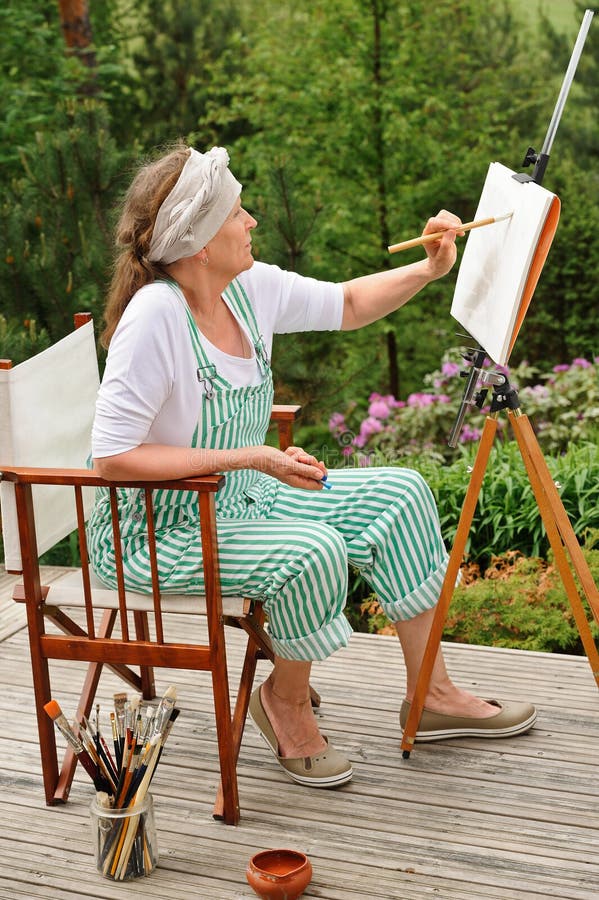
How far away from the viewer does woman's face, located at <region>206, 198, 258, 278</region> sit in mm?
2213

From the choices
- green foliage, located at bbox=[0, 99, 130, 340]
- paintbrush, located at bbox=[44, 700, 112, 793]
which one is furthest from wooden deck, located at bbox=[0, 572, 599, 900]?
green foliage, located at bbox=[0, 99, 130, 340]

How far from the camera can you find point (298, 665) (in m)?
2.29

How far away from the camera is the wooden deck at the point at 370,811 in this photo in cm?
200

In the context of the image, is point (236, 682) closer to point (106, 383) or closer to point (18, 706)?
point (18, 706)

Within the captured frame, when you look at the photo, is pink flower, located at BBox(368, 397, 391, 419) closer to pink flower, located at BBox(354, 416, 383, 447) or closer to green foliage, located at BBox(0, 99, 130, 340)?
pink flower, located at BBox(354, 416, 383, 447)

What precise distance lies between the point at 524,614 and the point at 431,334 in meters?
5.19

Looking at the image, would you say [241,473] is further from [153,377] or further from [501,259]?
[501,259]

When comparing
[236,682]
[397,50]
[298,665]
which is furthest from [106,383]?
[397,50]

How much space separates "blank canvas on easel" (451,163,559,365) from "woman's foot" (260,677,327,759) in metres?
0.87

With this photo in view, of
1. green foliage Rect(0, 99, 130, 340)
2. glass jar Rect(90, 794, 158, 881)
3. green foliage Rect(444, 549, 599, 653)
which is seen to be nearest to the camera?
glass jar Rect(90, 794, 158, 881)

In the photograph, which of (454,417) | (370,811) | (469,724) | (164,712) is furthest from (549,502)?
(454,417)

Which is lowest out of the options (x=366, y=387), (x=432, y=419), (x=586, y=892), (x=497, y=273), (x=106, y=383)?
(x=366, y=387)

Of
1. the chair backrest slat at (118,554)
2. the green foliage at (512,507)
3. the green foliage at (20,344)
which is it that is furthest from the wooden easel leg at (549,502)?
the green foliage at (20,344)

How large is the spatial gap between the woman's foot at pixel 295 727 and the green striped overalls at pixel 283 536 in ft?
0.67
